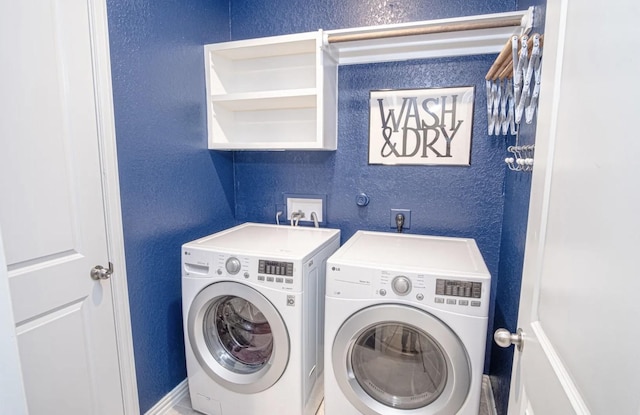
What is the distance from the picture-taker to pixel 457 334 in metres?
1.29

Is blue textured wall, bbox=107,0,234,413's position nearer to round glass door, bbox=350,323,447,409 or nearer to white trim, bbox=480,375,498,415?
round glass door, bbox=350,323,447,409

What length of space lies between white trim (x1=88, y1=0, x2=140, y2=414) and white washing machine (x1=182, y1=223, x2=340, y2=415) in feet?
0.85

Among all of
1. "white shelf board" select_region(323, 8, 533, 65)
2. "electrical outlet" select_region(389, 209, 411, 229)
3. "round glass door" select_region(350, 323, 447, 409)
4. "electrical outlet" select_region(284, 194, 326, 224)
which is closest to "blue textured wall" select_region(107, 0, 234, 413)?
"electrical outlet" select_region(284, 194, 326, 224)

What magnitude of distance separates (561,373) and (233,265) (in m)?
1.25

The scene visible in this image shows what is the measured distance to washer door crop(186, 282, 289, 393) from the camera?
1.50m

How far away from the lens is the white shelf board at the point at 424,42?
1.50 metres

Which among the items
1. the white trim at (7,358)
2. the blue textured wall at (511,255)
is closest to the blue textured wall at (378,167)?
the blue textured wall at (511,255)

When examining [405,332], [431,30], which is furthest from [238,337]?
[431,30]

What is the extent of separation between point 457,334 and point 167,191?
150 centimetres

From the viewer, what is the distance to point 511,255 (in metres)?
1.54

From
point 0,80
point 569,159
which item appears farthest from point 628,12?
point 0,80

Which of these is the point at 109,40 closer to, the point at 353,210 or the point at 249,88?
the point at 249,88

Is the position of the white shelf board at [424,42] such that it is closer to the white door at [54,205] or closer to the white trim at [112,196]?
the white trim at [112,196]

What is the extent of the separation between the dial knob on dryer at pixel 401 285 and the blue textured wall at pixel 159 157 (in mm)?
1167
